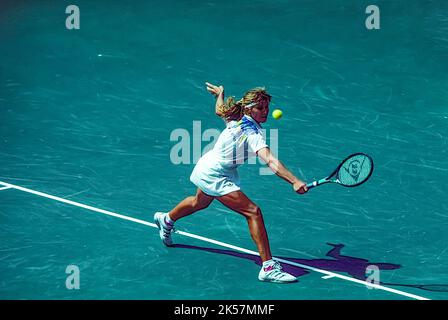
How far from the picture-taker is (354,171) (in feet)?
40.5

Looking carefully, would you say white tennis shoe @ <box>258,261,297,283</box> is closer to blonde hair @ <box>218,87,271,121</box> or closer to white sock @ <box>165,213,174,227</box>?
white sock @ <box>165,213,174,227</box>

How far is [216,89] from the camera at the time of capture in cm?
1352

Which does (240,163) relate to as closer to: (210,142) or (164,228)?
Result: (164,228)

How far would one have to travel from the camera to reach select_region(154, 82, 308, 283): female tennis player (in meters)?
12.5

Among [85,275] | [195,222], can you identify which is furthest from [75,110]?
[85,275]

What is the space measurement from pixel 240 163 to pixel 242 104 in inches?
26.5

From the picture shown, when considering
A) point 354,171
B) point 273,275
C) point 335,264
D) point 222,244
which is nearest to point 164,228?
point 222,244

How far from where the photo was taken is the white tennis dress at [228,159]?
12672mm

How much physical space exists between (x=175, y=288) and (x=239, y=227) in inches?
79.4

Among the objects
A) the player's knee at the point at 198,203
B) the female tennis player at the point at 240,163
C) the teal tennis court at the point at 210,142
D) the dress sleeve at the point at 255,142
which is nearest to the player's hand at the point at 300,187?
the female tennis player at the point at 240,163

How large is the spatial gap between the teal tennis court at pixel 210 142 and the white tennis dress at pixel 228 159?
37.6 inches

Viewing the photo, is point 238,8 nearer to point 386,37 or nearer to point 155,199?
point 386,37

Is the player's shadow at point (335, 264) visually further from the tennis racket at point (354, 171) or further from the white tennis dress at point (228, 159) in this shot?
the tennis racket at point (354, 171)

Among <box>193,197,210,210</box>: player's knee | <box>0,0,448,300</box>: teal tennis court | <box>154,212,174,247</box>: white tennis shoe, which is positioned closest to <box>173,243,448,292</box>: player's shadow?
<box>0,0,448,300</box>: teal tennis court
